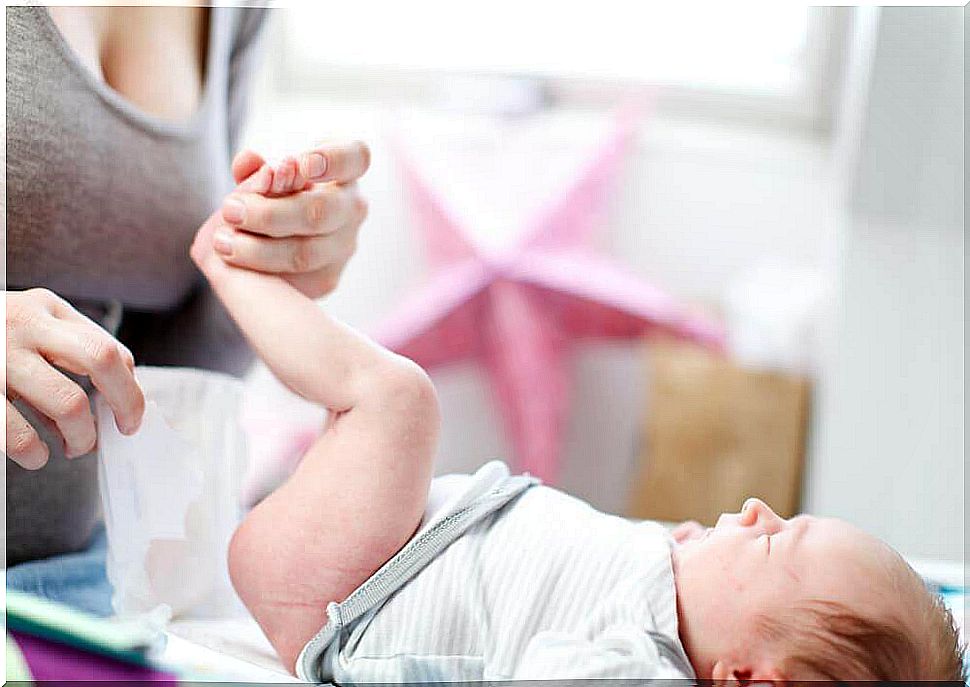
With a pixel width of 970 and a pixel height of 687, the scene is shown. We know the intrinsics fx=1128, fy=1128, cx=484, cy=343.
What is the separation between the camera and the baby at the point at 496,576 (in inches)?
18.3

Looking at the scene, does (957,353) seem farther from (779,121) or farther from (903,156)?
(779,121)

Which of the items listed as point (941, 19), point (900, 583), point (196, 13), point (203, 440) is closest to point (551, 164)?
point (941, 19)

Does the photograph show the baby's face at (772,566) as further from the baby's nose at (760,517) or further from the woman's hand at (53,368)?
the woman's hand at (53,368)

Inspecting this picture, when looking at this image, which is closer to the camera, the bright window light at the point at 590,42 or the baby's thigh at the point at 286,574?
the baby's thigh at the point at 286,574

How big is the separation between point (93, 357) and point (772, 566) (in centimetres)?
30

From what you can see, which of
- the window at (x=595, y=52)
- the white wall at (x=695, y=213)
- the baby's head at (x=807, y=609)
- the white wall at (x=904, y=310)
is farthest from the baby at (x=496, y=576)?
the window at (x=595, y=52)

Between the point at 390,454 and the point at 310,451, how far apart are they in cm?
5

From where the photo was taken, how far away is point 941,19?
764 millimetres

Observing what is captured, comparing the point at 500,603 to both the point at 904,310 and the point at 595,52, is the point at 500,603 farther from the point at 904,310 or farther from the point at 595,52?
the point at 595,52

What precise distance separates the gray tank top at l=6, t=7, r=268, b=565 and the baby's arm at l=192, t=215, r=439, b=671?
103 millimetres

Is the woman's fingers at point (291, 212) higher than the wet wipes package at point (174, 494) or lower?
higher

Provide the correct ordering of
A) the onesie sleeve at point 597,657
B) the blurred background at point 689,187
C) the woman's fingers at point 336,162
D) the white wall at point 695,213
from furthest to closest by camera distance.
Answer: the white wall at point 695,213, the blurred background at point 689,187, the woman's fingers at point 336,162, the onesie sleeve at point 597,657

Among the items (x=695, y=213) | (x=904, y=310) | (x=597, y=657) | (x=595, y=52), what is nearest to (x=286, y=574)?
(x=597, y=657)

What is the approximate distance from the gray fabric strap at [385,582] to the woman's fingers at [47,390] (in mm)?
141
